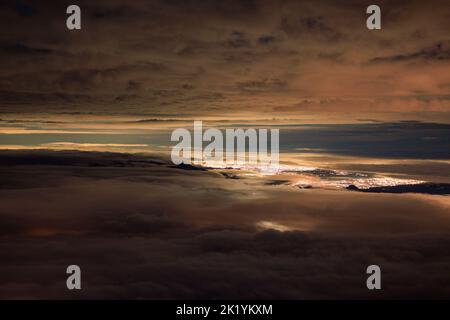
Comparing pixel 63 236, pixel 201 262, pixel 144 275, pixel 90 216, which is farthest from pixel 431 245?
pixel 90 216

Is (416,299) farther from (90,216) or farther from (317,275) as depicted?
(90,216)

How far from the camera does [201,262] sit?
10581 centimetres

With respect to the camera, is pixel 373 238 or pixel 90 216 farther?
pixel 90 216

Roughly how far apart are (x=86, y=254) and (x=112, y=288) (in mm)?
44305

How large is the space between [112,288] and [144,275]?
8700 millimetres

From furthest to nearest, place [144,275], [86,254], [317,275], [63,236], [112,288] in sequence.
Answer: [63,236], [86,254], [317,275], [144,275], [112,288]

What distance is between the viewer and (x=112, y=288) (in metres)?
78.8

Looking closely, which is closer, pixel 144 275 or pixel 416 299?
pixel 416 299
